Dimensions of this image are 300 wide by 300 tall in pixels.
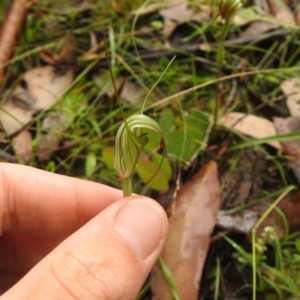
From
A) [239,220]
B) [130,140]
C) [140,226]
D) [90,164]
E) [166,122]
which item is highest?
[130,140]

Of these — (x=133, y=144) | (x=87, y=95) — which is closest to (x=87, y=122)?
(x=87, y=95)

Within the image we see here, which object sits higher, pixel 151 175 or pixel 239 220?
pixel 151 175

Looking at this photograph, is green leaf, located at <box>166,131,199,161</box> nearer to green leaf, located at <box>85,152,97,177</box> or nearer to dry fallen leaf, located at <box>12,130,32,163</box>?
green leaf, located at <box>85,152,97,177</box>

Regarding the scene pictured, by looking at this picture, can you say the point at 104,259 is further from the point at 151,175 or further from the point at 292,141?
the point at 292,141

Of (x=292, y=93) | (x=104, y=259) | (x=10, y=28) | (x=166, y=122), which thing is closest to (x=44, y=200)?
(x=104, y=259)

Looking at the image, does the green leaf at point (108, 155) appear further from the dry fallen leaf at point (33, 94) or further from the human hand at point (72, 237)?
the dry fallen leaf at point (33, 94)

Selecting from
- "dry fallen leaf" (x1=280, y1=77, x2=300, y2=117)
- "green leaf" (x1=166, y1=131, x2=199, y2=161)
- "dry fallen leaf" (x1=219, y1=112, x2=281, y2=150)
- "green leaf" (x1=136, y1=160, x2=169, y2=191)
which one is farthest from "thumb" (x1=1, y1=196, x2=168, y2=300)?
"dry fallen leaf" (x1=280, y1=77, x2=300, y2=117)

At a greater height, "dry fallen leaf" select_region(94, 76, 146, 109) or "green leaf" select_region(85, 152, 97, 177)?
"dry fallen leaf" select_region(94, 76, 146, 109)

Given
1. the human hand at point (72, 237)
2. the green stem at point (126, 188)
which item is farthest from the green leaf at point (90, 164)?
the green stem at point (126, 188)
